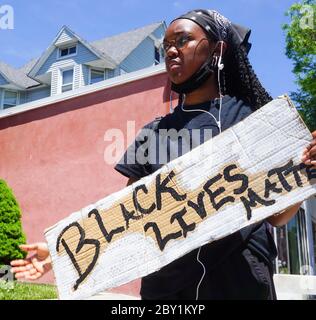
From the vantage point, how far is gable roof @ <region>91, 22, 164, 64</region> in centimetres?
2067

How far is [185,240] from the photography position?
1231 mm

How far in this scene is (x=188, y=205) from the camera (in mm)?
1267

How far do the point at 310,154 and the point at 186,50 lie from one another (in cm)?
55

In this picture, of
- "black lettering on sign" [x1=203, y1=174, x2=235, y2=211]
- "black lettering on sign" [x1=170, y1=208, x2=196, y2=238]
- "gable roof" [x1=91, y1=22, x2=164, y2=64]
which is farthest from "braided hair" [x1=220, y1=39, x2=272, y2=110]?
"gable roof" [x1=91, y1=22, x2=164, y2=64]

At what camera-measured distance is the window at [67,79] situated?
20.0m

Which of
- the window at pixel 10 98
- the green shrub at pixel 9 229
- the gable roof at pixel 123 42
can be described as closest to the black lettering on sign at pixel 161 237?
the green shrub at pixel 9 229

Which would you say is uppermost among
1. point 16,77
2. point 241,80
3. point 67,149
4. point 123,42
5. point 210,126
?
point 123,42

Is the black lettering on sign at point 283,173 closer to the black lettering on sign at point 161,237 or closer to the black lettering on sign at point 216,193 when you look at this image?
the black lettering on sign at point 216,193

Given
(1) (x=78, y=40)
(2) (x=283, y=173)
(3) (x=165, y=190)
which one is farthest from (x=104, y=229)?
→ (1) (x=78, y=40)

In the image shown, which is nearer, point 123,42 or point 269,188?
point 269,188

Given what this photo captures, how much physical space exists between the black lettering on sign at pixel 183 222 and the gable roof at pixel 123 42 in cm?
1925

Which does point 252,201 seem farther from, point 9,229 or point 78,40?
point 78,40

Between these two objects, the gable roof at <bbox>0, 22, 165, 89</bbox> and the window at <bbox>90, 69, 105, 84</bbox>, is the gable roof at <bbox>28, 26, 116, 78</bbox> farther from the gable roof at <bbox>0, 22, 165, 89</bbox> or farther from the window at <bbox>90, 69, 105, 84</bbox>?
the window at <bbox>90, 69, 105, 84</bbox>

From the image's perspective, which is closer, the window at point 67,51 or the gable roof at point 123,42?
the window at point 67,51
